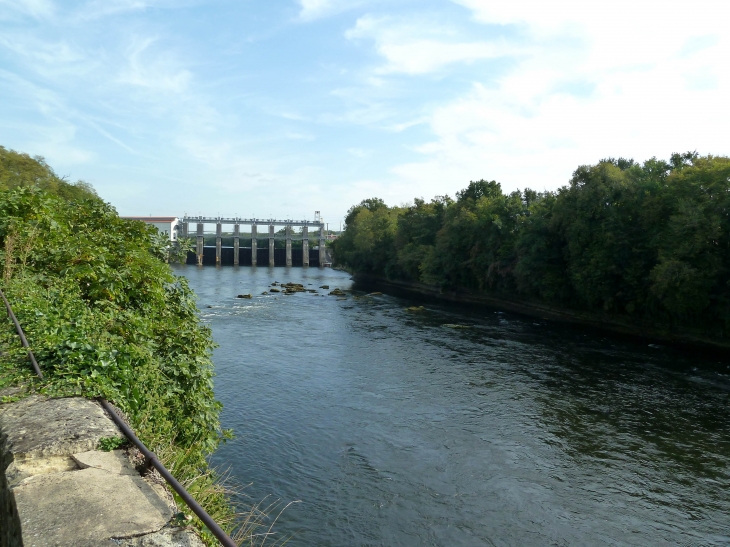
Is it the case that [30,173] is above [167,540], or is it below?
above

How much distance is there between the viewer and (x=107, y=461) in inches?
181

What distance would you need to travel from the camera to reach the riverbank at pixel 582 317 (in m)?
31.0

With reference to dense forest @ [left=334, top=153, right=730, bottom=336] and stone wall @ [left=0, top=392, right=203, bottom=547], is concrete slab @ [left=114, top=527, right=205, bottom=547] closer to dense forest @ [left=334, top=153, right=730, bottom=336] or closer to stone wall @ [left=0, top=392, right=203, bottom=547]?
stone wall @ [left=0, top=392, right=203, bottom=547]

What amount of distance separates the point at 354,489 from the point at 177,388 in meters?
5.72

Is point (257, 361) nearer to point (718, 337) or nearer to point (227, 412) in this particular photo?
point (227, 412)

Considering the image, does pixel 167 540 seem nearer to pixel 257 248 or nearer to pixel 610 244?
pixel 610 244

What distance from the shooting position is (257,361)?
2411 cm

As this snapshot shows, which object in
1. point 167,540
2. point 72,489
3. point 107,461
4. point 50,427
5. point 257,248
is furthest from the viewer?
Result: point 257,248

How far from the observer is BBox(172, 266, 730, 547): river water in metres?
11.1

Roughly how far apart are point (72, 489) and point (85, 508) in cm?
36

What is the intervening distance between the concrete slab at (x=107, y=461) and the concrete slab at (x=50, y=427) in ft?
0.46

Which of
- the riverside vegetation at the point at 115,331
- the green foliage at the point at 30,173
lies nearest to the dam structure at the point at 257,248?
the green foliage at the point at 30,173

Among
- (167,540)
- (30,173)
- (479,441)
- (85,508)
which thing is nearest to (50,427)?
(85,508)

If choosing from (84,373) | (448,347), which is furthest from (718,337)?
(84,373)
